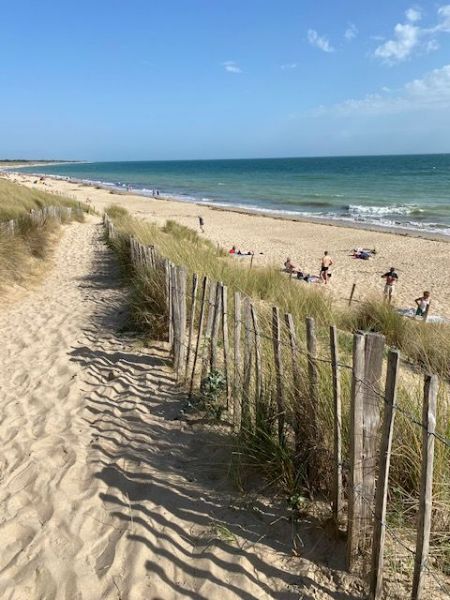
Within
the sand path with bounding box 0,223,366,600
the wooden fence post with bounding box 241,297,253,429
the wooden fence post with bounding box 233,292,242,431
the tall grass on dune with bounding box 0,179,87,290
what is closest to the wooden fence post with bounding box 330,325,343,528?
the sand path with bounding box 0,223,366,600

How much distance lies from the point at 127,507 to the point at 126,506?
0.04ft

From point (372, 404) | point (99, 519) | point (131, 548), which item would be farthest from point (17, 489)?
point (372, 404)

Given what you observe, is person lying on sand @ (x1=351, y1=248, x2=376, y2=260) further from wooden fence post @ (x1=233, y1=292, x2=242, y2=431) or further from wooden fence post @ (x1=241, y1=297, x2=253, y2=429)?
wooden fence post @ (x1=241, y1=297, x2=253, y2=429)

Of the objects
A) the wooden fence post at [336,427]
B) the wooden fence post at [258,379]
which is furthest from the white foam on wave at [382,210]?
the wooden fence post at [336,427]

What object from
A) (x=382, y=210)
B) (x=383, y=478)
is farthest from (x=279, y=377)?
(x=382, y=210)

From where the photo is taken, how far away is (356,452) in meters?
2.14

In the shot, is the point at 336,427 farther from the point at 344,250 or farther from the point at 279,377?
the point at 344,250

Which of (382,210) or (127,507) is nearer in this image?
(127,507)

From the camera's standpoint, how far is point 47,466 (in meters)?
3.37

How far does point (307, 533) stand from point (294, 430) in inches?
22.4

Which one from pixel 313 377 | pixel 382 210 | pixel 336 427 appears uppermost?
pixel 313 377

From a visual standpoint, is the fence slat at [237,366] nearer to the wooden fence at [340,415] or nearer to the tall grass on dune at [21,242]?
the wooden fence at [340,415]

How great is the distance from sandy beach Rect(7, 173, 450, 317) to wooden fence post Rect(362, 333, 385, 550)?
6.85 m

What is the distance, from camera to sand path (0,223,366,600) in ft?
7.64
